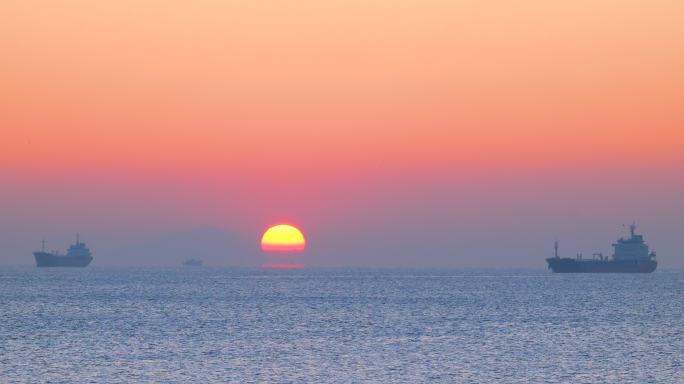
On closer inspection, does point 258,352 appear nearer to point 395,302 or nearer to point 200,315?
point 200,315

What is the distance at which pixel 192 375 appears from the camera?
58.2m

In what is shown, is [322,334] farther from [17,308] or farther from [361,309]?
[17,308]

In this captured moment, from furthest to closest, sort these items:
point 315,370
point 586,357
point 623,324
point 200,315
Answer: point 200,315 → point 623,324 → point 586,357 → point 315,370

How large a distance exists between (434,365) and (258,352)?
1342cm

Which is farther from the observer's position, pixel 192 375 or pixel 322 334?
pixel 322 334

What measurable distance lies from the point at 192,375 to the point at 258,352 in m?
12.5

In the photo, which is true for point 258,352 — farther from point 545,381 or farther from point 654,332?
point 654,332

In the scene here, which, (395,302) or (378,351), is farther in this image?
(395,302)

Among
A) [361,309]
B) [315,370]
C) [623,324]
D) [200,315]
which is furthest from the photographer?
[361,309]

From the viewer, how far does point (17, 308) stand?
407 ft

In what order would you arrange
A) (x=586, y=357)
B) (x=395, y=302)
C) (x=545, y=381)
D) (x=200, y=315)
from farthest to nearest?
(x=395, y=302), (x=200, y=315), (x=586, y=357), (x=545, y=381)

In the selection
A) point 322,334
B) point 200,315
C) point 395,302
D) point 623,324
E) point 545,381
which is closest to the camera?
point 545,381

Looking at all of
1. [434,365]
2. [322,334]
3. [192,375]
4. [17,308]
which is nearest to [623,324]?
[322,334]

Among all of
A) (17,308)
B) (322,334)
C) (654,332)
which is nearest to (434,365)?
(322,334)
